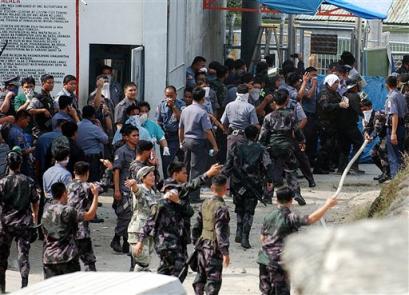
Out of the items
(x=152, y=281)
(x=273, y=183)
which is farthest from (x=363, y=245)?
(x=273, y=183)

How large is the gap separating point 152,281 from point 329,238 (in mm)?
2239

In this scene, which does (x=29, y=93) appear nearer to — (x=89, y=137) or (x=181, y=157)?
(x=89, y=137)

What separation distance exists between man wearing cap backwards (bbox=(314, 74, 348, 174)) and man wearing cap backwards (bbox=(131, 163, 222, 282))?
9.15 meters

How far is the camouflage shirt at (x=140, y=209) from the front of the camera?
12242 millimetres

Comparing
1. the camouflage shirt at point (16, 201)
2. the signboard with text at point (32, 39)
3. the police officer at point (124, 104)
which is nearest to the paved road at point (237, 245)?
the camouflage shirt at point (16, 201)

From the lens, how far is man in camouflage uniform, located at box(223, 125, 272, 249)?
14.8 metres

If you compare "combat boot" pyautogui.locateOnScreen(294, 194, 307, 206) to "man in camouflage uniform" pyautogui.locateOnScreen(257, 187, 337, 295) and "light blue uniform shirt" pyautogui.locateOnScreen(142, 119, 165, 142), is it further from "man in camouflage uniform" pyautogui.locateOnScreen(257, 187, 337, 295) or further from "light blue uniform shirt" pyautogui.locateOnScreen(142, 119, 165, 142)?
"man in camouflage uniform" pyautogui.locateOnScreen(257, 187, 337, 295)

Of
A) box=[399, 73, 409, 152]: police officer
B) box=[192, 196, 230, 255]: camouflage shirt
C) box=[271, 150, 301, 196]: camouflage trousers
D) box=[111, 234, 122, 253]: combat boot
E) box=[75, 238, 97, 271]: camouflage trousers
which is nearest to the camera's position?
box=[192, 196, 230, 255]: camouflage shirt

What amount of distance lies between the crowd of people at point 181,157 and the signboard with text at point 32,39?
0.73 metres

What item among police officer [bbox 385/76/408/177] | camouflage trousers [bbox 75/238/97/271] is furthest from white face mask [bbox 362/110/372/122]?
camouflage trousers [bbox 75/238/97/271]

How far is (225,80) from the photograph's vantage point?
2111 centimetres

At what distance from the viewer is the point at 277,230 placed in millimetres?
11016

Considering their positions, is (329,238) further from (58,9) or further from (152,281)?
(58,9)

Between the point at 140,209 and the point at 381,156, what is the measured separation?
329 inches
